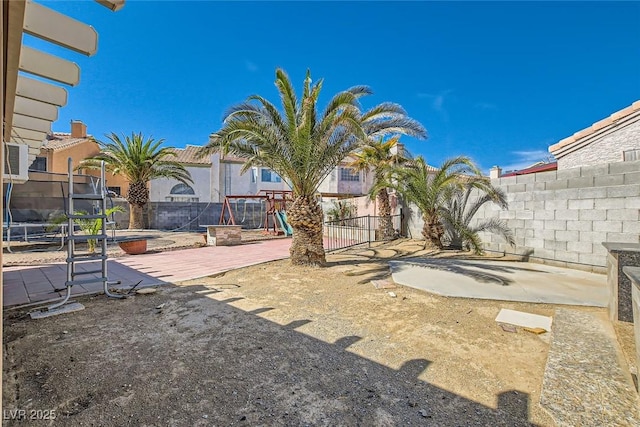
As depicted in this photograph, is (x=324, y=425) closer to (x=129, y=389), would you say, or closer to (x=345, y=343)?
(x=345, y=343)

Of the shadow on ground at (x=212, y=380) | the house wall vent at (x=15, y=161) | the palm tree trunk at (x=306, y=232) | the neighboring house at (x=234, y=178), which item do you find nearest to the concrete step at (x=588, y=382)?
the shadow on ground at (x=212, y=380)

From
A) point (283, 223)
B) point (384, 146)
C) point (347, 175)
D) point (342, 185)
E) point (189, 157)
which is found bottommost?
point (283, 223)

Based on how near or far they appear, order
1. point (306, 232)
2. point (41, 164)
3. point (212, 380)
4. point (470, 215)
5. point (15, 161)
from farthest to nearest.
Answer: point (41, 164), point (470, 215), point (306, 232), point (15, 161), point (212, 380)

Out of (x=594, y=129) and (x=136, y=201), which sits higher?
(x=594, y=129)

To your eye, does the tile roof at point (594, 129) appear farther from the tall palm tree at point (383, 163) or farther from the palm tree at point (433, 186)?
the tall palm tree at point (383, 163)

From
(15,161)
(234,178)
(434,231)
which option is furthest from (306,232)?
(234,178)

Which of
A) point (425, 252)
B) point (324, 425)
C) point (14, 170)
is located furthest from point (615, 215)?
point (14, 170)

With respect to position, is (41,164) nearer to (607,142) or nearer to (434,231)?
(434,231)

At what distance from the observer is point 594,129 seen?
29.7ft

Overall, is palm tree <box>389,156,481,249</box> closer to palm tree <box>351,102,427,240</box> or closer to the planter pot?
palm tree <box>351,102,427,240</box>

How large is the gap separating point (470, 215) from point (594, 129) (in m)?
4.28

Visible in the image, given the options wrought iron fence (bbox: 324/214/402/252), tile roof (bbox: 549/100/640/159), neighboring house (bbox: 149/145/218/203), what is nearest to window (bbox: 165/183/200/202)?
neighboring house (bbox: 149/145/218/203)

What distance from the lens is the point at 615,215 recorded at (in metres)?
6.68

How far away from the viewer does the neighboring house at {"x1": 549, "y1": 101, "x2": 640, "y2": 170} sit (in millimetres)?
8164
